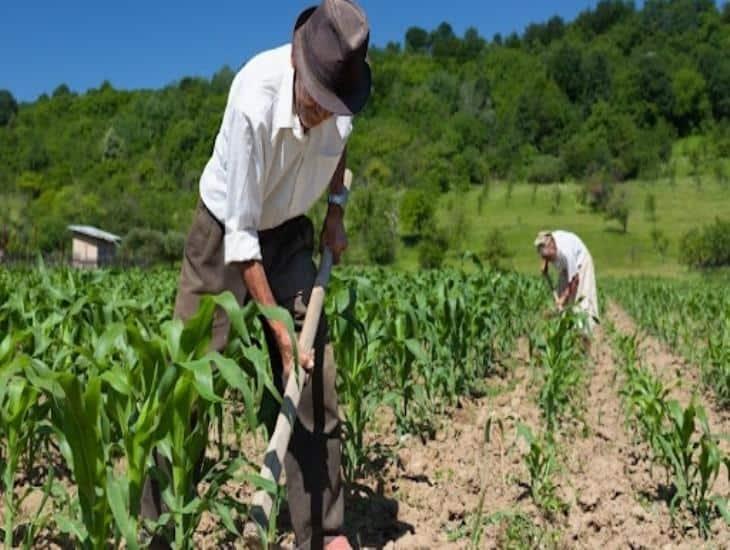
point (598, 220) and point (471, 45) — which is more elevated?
point (471, 45)

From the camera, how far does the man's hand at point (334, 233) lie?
3.10 meters

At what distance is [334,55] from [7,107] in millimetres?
115274

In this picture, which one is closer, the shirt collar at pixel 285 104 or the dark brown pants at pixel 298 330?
the shirt collar at pixel 285 104

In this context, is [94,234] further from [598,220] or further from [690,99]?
[690,99]

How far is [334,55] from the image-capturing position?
2.41 metres

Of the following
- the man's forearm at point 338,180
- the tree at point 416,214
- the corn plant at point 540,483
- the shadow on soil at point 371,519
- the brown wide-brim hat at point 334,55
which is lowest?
the shadow on soil at point 371,519

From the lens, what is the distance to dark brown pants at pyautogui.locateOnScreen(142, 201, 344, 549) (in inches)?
110

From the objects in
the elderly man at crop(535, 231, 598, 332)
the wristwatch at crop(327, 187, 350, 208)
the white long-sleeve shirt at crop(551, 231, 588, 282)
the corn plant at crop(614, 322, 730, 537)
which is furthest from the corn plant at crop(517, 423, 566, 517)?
the white long-sleeve shirt at crop(551, 231, 588, 282)

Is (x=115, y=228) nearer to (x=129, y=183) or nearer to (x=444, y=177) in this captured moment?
(x=129, y=183)

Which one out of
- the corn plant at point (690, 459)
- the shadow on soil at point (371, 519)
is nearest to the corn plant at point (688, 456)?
the corn plant at point (690, 459)

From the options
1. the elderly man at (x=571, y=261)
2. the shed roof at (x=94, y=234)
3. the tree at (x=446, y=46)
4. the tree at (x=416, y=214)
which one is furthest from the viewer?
the tree at (x=446, y=46)

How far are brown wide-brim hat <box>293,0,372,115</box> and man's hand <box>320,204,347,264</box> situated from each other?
27.2 inches

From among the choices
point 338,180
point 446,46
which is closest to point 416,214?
point 338,180

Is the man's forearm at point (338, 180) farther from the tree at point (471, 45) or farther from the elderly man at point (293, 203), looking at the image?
the tree at point (471, 45)
